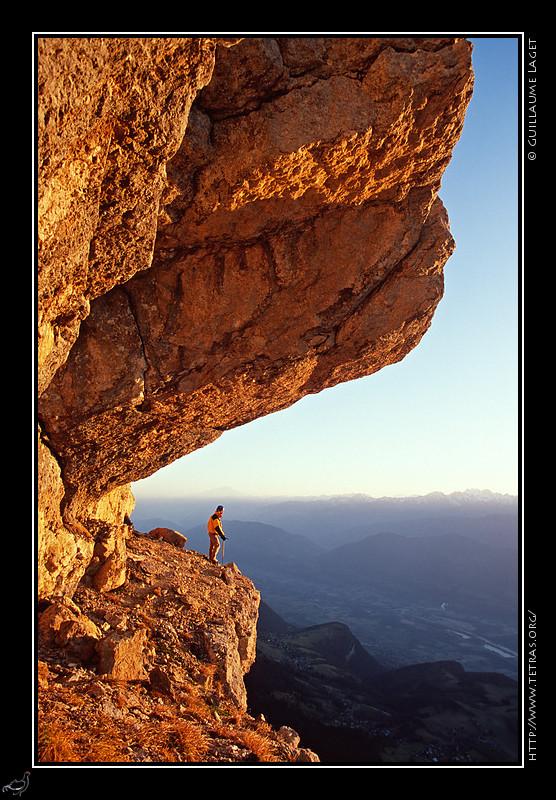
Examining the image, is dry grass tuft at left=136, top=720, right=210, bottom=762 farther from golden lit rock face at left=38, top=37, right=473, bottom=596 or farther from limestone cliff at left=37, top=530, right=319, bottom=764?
golden lit rock face at left=38, top=37, right=473, bottom=596

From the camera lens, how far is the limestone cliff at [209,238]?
526 cm

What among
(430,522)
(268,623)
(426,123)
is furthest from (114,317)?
(430,522)

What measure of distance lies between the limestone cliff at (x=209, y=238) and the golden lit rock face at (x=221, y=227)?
0.10 ft

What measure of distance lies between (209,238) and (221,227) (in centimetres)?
35

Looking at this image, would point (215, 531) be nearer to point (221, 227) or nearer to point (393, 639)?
point (221, 227)

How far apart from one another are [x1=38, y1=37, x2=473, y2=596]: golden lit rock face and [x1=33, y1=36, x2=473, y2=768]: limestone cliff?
0.03 meters

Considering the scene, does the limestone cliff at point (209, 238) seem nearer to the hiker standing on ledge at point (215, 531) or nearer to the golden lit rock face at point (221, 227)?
the golden lit rock face at point (221, 227)

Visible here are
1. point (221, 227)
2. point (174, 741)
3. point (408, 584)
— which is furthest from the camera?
point (408, 584)

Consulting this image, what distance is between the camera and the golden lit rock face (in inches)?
206

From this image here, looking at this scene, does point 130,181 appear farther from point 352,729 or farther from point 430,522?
point 430,522

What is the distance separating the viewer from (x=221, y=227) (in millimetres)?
8328
